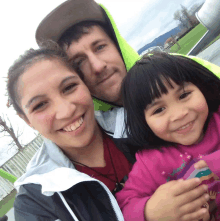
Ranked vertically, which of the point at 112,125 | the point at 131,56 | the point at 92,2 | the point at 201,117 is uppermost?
the point at 92,2

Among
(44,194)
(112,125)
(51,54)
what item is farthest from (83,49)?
(44,194)

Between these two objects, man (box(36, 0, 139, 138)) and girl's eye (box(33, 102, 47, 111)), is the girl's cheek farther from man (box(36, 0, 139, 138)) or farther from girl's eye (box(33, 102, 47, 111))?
girl's eye (box(33, 102, 47, 111))

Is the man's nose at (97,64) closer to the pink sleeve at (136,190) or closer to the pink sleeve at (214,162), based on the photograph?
the pink sleeve at (136,190)

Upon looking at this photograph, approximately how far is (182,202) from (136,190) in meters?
0.34

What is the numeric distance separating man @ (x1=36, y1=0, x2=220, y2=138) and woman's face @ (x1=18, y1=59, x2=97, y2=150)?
1.37ft

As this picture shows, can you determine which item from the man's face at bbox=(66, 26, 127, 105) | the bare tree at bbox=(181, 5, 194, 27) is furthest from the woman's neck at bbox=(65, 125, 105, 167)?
the bare tree at bbox=(181, 5, 194, 27)

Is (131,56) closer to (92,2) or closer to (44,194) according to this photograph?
(92,2)

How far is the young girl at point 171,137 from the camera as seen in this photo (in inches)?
39.8

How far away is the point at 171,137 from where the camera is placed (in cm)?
124

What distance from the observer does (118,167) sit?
154 centimetres

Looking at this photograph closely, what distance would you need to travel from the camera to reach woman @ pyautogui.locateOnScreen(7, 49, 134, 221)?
115 centimetres

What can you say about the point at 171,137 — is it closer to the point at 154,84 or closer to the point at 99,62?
the point at 154,84

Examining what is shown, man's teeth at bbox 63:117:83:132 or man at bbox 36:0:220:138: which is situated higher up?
man at bbox 36:0:220:138

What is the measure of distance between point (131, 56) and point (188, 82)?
1016 millimetres
